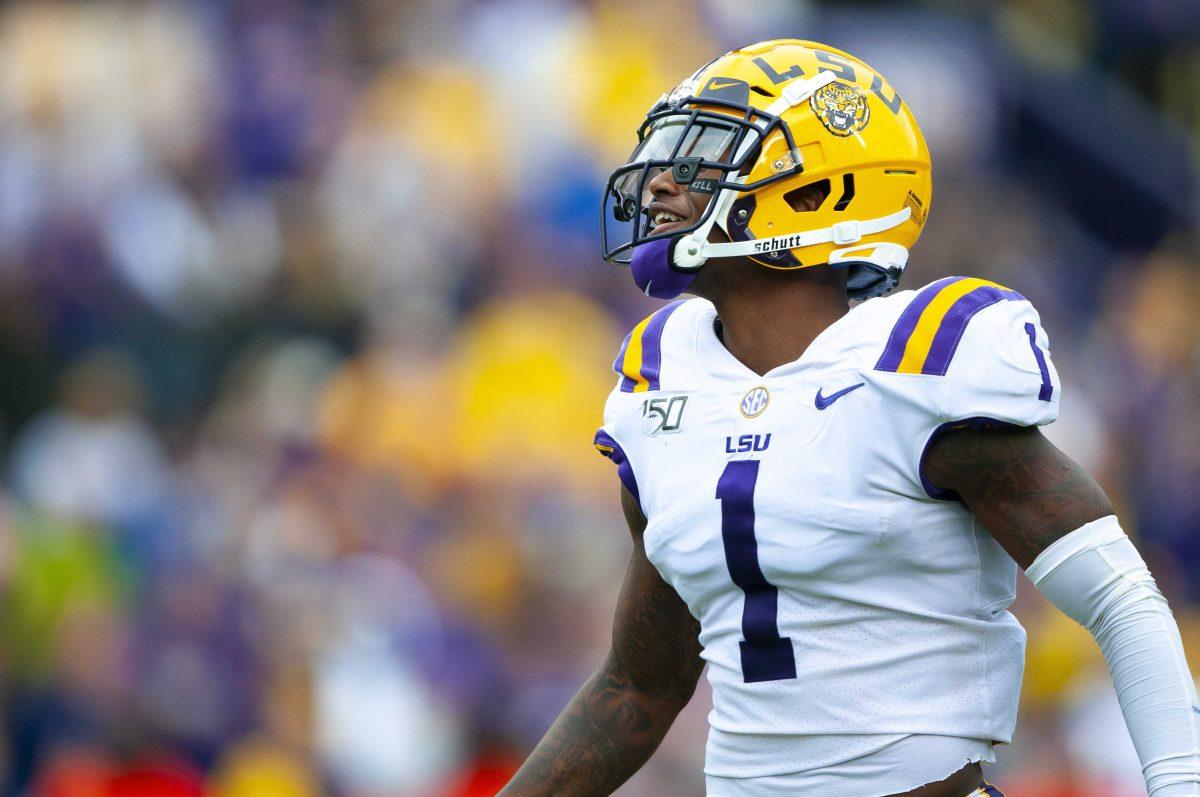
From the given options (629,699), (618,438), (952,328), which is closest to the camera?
(952,328)

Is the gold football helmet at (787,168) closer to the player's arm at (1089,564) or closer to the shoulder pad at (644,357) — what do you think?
the shoulder pad at (644,357)

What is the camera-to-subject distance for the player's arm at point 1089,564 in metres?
2.46

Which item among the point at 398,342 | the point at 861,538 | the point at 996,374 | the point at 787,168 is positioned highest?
the point at 787,168

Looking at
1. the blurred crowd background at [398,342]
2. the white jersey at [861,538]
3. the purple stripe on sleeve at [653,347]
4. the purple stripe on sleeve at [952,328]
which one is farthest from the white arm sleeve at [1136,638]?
the blurred crowd background at [398,342]

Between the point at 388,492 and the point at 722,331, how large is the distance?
15.5ft

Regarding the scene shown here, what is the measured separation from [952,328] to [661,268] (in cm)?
54

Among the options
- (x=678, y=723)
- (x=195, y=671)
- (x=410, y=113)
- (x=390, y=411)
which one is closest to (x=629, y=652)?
(x=678, y=723)

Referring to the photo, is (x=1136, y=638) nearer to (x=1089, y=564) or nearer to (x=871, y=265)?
(x=1089, y=564)

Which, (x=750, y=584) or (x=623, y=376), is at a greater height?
(x=623, y=376)

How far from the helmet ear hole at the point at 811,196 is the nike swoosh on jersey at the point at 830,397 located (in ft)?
1.13

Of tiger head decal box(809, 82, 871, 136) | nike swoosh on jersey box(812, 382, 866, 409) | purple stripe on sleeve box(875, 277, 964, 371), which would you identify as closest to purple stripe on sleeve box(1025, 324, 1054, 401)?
purple stripe on sleeve box(875, 277, 964, 371)

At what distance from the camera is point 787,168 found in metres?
2.89

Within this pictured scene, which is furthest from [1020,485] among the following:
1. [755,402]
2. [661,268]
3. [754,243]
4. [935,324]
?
[661,268]

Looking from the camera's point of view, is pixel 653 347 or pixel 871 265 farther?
pixel 653 347
